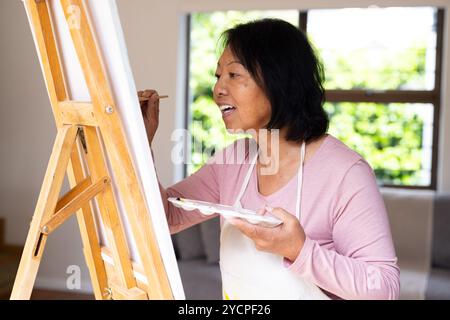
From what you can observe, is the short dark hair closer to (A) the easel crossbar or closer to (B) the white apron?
(B) the white apron

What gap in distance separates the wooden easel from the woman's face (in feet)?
0.82

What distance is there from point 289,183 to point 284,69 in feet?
0.70

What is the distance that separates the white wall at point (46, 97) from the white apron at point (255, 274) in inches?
90.8

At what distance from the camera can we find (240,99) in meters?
1.14

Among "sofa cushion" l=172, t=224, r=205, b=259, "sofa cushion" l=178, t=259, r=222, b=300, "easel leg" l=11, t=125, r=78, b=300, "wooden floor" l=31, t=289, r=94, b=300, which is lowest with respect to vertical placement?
"wooden floor" l=31, t=289, r=94, b=300

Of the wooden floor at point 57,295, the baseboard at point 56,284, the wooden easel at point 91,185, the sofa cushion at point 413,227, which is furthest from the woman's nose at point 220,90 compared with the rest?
the baseboard at point 56,284

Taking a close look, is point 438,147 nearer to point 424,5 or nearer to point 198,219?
point 424,5

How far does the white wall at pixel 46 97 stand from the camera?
3436mm

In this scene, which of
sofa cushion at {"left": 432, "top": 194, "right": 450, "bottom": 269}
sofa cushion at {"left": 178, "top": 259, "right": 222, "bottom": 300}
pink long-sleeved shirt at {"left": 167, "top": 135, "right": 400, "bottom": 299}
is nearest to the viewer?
pink long-sleeved shirt at {"left": 167, "top": 135, "right": 400, "bottom": 299}

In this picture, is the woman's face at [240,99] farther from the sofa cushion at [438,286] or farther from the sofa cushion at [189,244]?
the sofa cushion at [189,244]

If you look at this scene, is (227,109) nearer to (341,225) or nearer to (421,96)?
(341,225)

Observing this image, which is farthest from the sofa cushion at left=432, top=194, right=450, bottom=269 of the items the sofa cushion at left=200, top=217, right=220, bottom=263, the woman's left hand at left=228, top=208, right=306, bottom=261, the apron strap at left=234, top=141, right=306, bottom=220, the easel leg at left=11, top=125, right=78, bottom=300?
the easel leg at left=11, top=125, right=78, bottom=300

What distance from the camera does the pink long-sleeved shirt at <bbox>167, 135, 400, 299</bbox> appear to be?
95 centimetres
